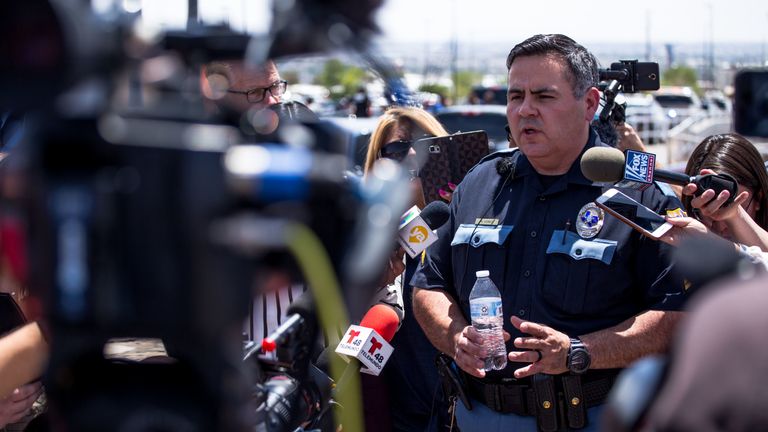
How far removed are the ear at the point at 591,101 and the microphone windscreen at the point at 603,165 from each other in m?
0.54

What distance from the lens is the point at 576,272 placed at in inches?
134

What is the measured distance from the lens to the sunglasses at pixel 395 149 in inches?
178

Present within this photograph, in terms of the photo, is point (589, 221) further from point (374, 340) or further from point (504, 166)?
point (374, 340)

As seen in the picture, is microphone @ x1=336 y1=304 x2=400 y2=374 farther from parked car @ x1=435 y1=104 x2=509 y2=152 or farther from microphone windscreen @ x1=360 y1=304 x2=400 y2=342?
parked car @ x1=435 y1=104 x2=509 y2=152

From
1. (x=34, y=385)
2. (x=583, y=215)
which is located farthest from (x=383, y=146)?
(x=34, y=385)

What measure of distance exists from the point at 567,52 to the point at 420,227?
1016 millimetres

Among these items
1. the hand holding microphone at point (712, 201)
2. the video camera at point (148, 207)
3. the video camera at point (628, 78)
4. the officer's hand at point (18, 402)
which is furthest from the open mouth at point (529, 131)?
the video camera at point (148, 207)

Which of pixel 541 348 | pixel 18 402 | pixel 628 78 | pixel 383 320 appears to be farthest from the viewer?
pixel 628 78

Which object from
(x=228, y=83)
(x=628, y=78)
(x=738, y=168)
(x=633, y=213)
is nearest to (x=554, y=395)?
(x=633, y=213)

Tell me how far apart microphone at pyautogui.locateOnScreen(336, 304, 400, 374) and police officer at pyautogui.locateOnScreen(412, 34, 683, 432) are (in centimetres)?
23

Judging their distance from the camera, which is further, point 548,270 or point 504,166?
point 504,166

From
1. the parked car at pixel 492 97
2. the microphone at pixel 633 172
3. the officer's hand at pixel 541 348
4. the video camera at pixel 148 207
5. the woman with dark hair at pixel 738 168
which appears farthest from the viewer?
the parked car at pixel 492 97

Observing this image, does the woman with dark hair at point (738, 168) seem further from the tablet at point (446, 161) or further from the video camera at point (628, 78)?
the tablet at point (446, 161)

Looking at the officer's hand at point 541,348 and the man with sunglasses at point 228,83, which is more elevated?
the man with sunglasses at point 228,83
